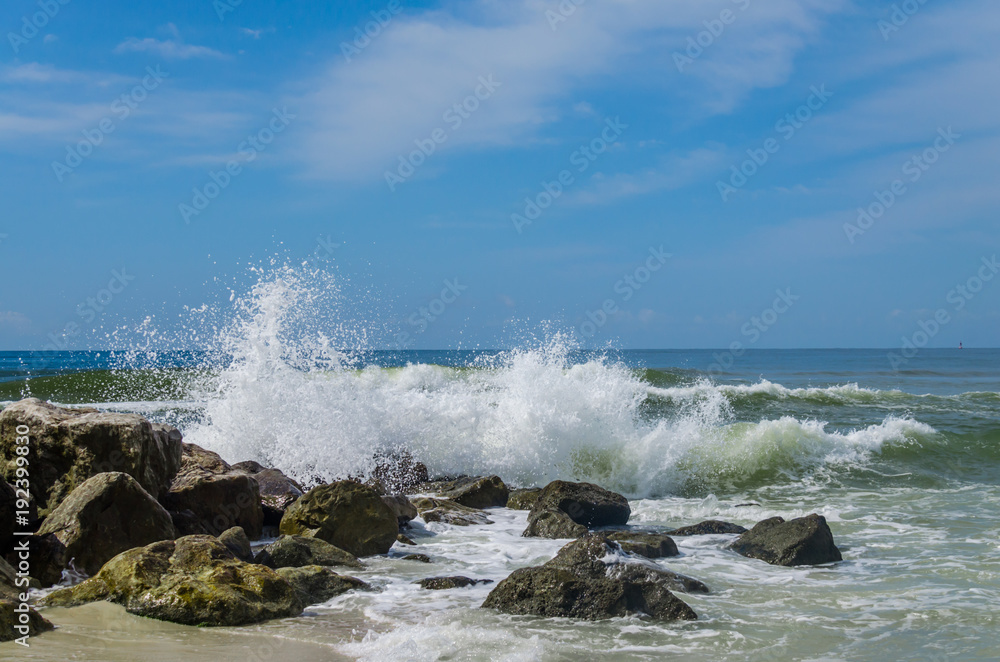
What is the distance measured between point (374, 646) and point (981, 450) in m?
13.2

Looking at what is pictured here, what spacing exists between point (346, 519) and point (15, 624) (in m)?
2.85

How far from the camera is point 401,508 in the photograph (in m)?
7.87

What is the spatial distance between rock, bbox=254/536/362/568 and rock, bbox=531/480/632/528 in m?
2.40

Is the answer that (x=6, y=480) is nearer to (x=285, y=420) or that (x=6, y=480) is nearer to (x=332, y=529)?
(x=332, y=529)

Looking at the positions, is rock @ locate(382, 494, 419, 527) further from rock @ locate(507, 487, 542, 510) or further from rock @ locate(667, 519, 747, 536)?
rock @ locate(667, 519, 747, 536)

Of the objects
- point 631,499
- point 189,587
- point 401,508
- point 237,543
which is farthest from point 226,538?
point 631,499

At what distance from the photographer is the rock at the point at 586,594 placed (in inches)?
196

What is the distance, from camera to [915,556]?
6.96 metres

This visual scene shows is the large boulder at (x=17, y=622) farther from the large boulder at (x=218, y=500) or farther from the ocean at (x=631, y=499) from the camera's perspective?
the large boulder at (x=218, y=500)

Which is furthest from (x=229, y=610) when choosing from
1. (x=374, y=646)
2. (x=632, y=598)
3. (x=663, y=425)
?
(x=663, y=425)

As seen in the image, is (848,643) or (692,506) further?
(692,506)

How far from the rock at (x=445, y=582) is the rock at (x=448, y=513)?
7.65 ft

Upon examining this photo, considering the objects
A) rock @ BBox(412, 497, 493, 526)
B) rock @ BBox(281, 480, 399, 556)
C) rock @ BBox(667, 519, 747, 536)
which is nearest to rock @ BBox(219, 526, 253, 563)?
rock @ BBox(281, 480, 399, 556)

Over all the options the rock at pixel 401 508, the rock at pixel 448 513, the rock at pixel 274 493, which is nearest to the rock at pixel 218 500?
the rock at pixel 274 493
